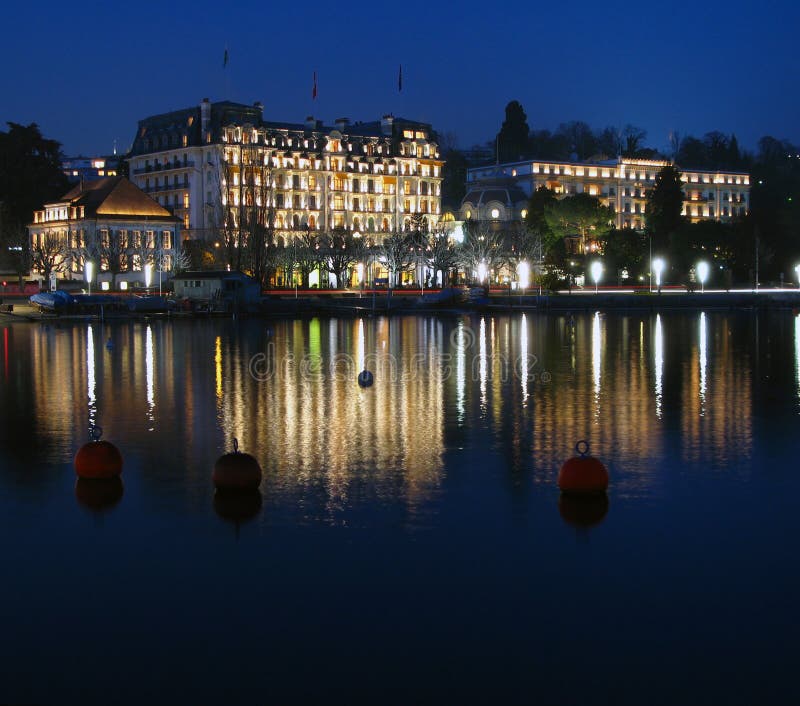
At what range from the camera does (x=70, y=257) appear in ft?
343

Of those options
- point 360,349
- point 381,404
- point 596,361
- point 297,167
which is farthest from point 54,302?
point 297,167

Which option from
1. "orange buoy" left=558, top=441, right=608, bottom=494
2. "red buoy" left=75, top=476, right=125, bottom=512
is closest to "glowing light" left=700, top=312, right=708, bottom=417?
"orange buoy" left=558, top=441, right=608, bottom=494

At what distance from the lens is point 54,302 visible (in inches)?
2980

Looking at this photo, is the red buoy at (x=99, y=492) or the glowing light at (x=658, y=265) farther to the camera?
the glowing light at (x=658, y=265)

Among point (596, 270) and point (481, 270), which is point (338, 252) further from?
point (596, 270)

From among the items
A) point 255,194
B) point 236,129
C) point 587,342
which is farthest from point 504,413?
point 236,129

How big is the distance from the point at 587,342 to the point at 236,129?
78815 mm

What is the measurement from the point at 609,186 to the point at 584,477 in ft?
496

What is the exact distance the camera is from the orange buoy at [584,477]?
17.0 metres

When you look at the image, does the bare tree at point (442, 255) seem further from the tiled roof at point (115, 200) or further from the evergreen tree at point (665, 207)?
the tiled roof at point (115, 200)

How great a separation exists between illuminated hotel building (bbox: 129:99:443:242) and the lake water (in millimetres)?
83183

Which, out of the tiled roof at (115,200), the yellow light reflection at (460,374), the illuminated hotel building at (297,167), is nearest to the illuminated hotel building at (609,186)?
the illuminated hotel building at (297,167)

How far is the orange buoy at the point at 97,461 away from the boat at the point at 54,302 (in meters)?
60.0

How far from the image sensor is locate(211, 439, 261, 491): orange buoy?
17359mm
